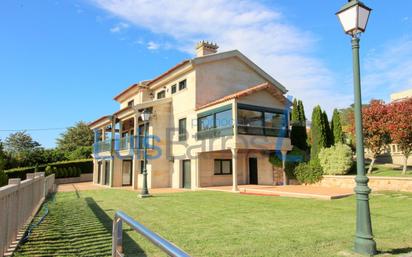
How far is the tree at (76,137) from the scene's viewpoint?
61062 millimetres

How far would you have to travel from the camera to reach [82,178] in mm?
36969

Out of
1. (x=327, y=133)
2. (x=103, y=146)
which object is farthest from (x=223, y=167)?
(x=103, y=146)

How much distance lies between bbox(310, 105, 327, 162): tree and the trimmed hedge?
82.8ft

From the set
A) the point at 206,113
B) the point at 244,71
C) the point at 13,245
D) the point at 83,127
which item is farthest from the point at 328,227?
the point at 83,127

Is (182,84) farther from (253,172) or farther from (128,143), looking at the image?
(253,172)

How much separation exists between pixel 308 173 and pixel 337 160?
86.1 inches

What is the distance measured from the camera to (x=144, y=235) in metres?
2.59

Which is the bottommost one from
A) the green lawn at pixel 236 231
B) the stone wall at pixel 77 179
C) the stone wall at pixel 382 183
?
the stone wall at pixel 77 179

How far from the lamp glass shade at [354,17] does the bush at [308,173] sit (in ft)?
50.1

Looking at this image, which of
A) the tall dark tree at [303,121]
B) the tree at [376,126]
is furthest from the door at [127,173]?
the tree at [376,126]

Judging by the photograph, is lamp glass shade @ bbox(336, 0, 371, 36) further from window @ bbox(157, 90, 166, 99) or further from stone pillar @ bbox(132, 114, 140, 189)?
window @ bbox(157, 90, 166, 99)

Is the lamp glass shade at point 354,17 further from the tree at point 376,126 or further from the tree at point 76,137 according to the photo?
the tree at point 76,137

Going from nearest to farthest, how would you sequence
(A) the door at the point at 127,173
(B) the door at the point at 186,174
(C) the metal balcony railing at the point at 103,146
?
(B) the door at the point at 186,174 → (C) the metal balcony railing at the point at 103,146 → (A) the door at the point at 127,173

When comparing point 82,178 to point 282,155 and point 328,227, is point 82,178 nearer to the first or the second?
point 282,155
